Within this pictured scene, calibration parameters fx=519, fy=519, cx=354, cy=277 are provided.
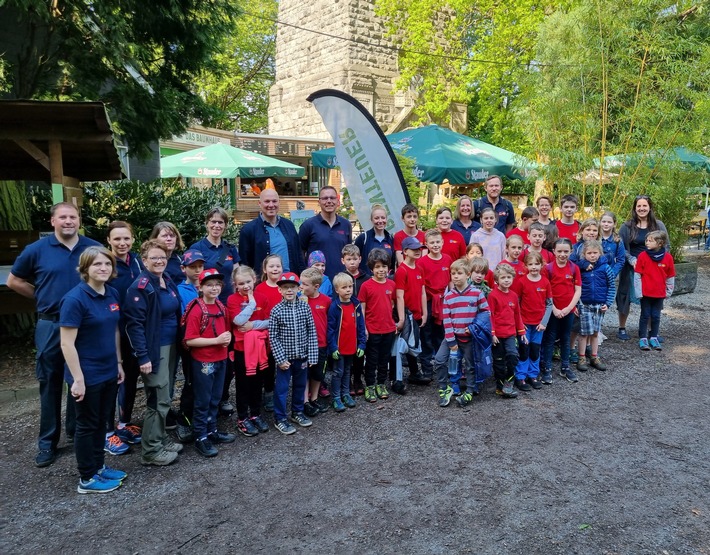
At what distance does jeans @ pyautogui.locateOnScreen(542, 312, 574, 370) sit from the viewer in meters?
5.54

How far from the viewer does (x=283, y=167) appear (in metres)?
15.1

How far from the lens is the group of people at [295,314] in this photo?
12.0ft

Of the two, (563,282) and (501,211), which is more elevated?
(501,211)

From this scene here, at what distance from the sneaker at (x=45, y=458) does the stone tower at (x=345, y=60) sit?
56.8ft

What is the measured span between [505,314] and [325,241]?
6.36 feet

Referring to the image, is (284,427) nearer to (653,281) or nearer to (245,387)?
(245,387)

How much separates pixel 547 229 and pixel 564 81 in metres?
4.66

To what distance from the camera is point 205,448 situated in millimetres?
3943

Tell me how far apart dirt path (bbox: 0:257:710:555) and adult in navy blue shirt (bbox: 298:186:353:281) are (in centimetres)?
149

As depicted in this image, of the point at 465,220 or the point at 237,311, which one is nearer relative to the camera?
the point at 237,311

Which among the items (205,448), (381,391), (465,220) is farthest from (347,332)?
→ (465,220)

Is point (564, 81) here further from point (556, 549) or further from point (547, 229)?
point (556, 549)

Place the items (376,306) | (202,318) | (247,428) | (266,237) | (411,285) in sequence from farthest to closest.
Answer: (411,285)
(266,237)
(376,306)
(247,428)
(202,318)

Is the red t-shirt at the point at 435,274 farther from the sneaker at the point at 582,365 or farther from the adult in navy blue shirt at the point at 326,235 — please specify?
the sneaker at the point at 582,365
